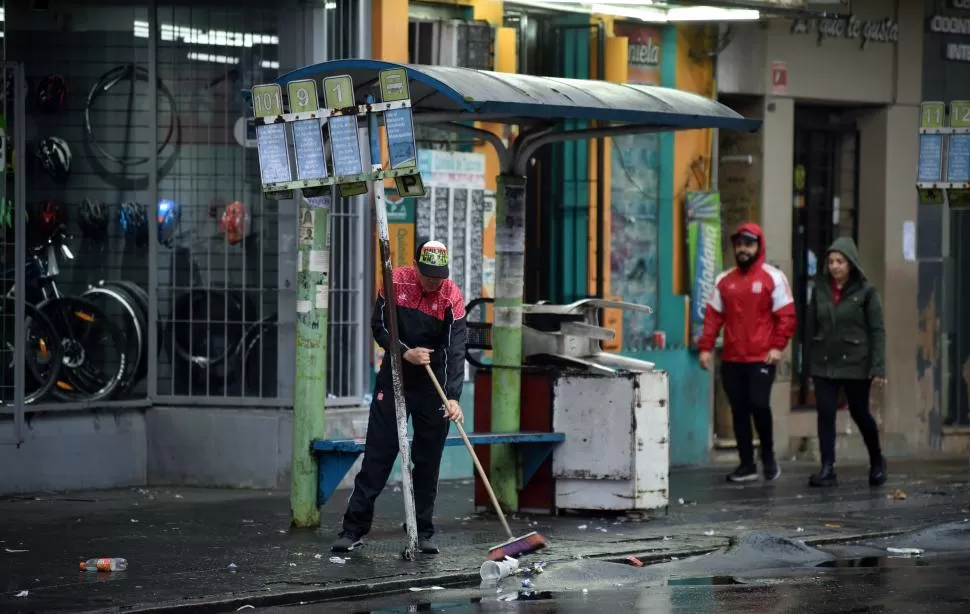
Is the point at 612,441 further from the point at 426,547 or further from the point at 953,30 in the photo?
the point at 953,30

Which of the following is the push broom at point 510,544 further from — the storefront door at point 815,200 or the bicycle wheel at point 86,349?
the storefront door at point 815,200

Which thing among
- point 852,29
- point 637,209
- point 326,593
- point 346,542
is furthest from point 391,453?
point 852,29

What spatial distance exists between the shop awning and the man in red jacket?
246 centimetres

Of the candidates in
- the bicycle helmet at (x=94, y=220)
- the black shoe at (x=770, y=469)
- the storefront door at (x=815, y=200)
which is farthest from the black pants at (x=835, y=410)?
the bicycle helmet at (x=94, y=220)

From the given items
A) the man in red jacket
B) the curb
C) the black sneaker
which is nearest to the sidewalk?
the curb

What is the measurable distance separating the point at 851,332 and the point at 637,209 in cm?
231

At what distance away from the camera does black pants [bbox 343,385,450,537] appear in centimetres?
1048

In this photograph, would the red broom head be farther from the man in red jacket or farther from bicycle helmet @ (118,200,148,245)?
bicycle helmet @ (118,200,148,245)

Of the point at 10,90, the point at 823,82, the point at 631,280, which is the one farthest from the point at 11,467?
the point at 823,82

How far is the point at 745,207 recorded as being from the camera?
17.0 m

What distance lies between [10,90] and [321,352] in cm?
345

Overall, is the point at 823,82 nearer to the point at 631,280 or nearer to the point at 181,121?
the point at 631,280

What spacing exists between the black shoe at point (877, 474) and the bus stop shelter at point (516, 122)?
3.69 m

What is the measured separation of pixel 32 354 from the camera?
43.9 feet
